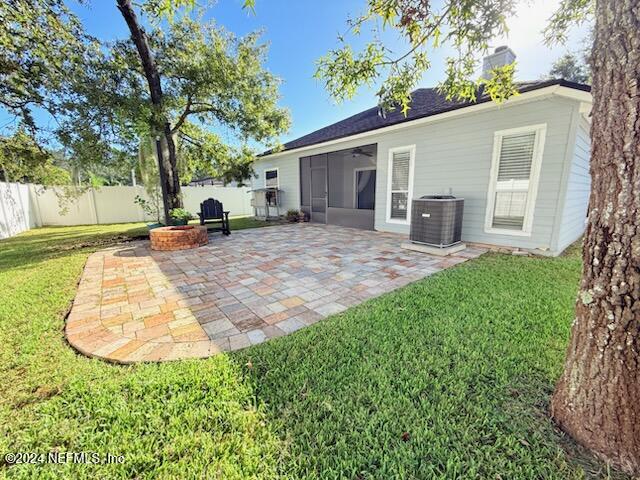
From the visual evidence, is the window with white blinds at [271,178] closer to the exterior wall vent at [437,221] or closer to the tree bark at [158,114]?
the tree bark at [158,114]

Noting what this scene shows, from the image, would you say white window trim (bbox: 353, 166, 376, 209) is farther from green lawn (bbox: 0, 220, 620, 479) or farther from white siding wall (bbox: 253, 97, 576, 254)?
green lawn (bbox: 0, 220, 620, 479)

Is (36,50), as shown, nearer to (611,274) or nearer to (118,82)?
(118,82)

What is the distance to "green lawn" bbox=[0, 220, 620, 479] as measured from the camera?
46.3 inches

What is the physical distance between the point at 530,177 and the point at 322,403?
5.27m

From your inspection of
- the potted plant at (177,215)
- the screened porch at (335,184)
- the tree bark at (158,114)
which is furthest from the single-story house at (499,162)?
the potted plant at (177,215)

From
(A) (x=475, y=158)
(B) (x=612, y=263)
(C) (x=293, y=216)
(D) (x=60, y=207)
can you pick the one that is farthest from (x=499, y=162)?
(D) (x=60, y=207)

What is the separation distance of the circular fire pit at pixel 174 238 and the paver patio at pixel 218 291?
24cm

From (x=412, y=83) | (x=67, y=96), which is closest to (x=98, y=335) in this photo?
(x=412, y=83)

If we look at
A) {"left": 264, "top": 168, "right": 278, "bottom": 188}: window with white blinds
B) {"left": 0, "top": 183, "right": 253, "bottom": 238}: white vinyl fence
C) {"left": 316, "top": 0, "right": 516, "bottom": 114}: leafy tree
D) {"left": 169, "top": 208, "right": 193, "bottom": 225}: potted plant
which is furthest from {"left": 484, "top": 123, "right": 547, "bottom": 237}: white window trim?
{"left": 0, "top": 183, "right": 253, "bottom": 238}: white vinyl fence

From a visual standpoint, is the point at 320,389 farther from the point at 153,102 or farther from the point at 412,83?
the point at 153,102

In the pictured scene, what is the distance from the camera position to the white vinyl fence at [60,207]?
327 inches

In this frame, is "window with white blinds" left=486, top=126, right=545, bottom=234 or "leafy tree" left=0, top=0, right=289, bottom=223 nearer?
"window with white blinds" left=486, top=126, right=545, bottom=234

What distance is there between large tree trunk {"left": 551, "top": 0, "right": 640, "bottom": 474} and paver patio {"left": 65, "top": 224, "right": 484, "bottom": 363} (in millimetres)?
1886

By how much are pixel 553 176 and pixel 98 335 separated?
6.56 metres
